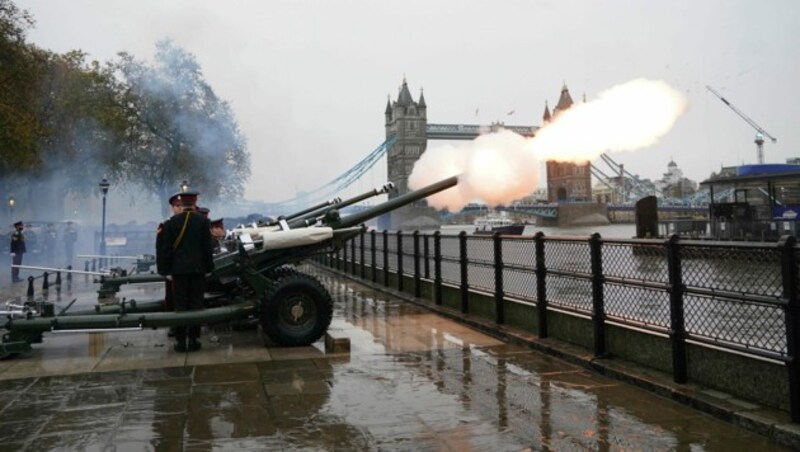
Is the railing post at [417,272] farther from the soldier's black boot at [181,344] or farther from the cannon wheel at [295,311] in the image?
the soldier's black boot at [181,344]

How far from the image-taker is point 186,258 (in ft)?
26.3

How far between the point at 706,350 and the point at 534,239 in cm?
304

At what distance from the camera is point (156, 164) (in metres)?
42.9

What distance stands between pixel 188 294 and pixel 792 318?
637 centimetres

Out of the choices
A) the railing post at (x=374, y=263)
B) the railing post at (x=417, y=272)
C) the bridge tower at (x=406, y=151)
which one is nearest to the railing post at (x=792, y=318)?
the railing post at (x=417, y=272)

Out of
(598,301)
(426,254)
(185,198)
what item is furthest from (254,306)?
(426,254)

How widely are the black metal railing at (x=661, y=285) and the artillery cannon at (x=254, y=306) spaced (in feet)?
7.35

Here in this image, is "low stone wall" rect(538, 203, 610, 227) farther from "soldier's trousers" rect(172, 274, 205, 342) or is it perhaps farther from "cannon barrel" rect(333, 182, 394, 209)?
"soldier's trousers" rect(172, 274, 205, 342)

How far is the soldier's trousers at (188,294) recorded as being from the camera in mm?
8164

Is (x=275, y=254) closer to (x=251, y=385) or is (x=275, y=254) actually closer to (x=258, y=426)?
(x=251, y=385)

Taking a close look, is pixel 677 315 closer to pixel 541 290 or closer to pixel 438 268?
pixel 541 290

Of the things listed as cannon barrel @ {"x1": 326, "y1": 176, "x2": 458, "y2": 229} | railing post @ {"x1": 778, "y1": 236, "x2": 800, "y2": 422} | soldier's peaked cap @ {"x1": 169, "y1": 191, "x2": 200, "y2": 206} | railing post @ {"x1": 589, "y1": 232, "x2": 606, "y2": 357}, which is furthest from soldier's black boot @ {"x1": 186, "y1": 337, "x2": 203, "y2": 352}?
railing post @ {"x1": 778, "y1": 236, "x2": 800, "y2": 422}

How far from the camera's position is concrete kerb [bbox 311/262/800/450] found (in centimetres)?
471

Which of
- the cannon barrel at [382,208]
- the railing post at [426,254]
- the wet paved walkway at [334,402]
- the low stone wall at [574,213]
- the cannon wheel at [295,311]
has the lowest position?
the wet paved walkway at [334,402]
